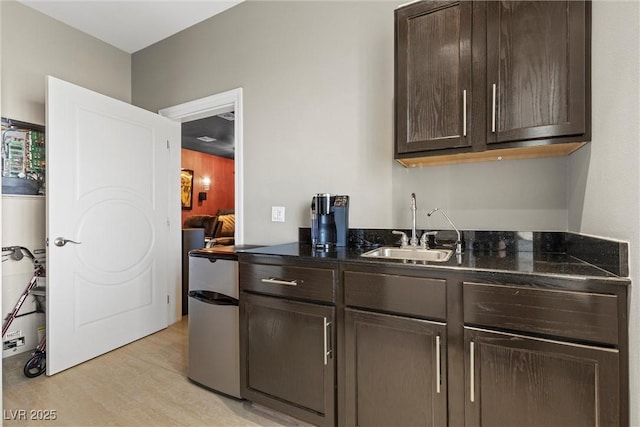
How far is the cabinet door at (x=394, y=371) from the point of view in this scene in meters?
1.27

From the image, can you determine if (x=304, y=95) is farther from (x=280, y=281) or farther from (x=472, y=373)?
(x=472, y=373)

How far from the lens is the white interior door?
2.27 metres

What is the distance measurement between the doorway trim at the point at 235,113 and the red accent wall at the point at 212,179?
3.97m

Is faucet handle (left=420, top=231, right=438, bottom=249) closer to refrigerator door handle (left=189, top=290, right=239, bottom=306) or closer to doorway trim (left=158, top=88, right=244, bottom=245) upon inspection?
refrigerator door handle (left=189, top=290, right=239, bottom=306)

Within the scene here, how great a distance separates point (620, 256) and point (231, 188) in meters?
7.75

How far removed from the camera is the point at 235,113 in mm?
2609

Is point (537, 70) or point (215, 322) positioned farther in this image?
point (215, 322)

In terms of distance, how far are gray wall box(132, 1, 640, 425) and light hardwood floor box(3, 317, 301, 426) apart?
1087 mm

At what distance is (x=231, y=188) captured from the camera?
806 cm

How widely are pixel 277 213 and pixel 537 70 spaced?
5.66ft

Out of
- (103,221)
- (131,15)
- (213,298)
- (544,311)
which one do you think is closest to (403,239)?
(544,311)

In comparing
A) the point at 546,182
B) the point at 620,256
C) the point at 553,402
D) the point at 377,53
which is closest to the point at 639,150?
the point at 620,256

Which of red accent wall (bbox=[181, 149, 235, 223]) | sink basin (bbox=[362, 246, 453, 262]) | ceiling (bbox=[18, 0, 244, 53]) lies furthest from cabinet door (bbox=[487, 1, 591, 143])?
red accent wall (bbox=[181, 149, 235, 223])

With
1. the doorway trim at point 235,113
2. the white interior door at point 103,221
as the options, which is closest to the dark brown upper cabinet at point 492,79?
the doorway trim at point 235,113
